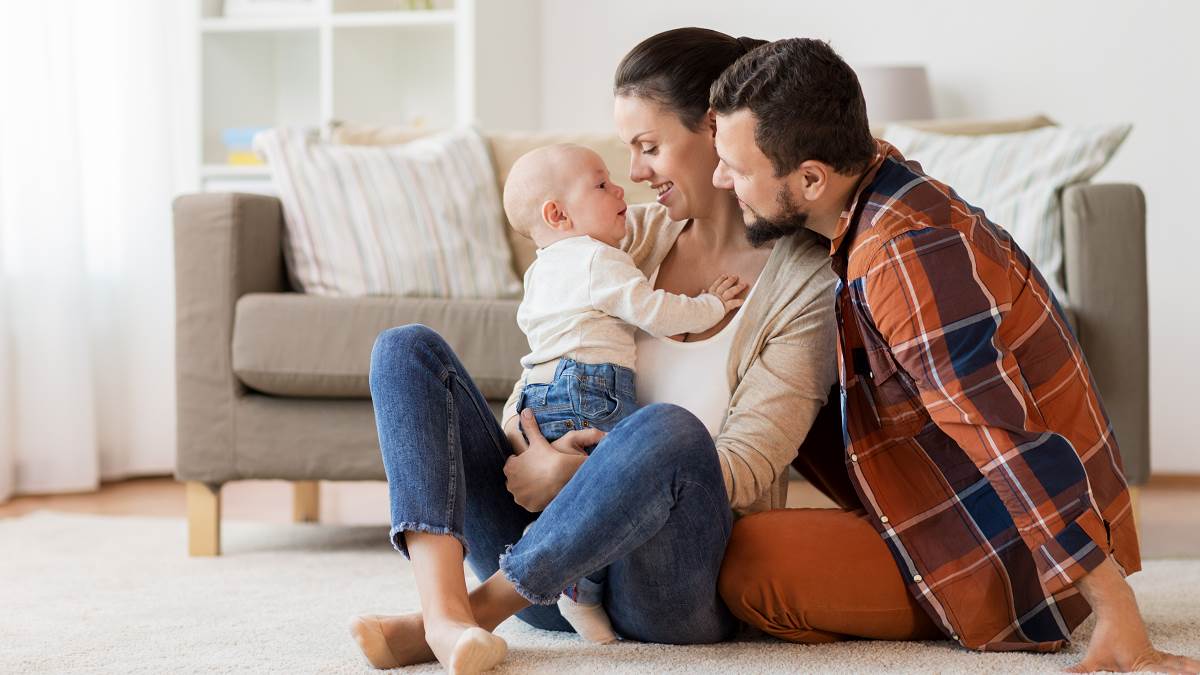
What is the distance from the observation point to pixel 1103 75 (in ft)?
12.3

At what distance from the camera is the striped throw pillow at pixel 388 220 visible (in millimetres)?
2590

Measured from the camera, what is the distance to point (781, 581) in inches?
56.0

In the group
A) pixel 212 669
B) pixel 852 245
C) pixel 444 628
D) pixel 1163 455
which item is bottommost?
pixel 1163 455

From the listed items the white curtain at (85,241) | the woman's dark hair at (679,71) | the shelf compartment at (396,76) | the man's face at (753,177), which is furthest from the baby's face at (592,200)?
the shelf compartment at (396,76)

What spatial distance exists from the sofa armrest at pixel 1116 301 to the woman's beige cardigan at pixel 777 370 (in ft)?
3.23

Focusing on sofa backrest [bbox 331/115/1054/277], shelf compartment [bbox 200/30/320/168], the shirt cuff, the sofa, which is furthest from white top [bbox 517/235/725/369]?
shelf compartment [bbox 200/30/320/168]

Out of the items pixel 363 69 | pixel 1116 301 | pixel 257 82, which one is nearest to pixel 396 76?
pixel 363 69

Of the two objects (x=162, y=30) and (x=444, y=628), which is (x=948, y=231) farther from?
(x=162, y=30)

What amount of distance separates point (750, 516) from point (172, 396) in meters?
2.64

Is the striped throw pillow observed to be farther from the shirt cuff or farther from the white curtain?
the shirt cuff

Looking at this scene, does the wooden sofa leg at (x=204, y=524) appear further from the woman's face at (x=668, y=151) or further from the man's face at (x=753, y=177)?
the man's face at (x=753, y=177)

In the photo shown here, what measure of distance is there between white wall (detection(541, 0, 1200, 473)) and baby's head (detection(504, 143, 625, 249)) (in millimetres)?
2349

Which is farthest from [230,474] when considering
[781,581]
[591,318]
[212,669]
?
[781,581]

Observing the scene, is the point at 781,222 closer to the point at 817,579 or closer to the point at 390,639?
the point at 817,579
